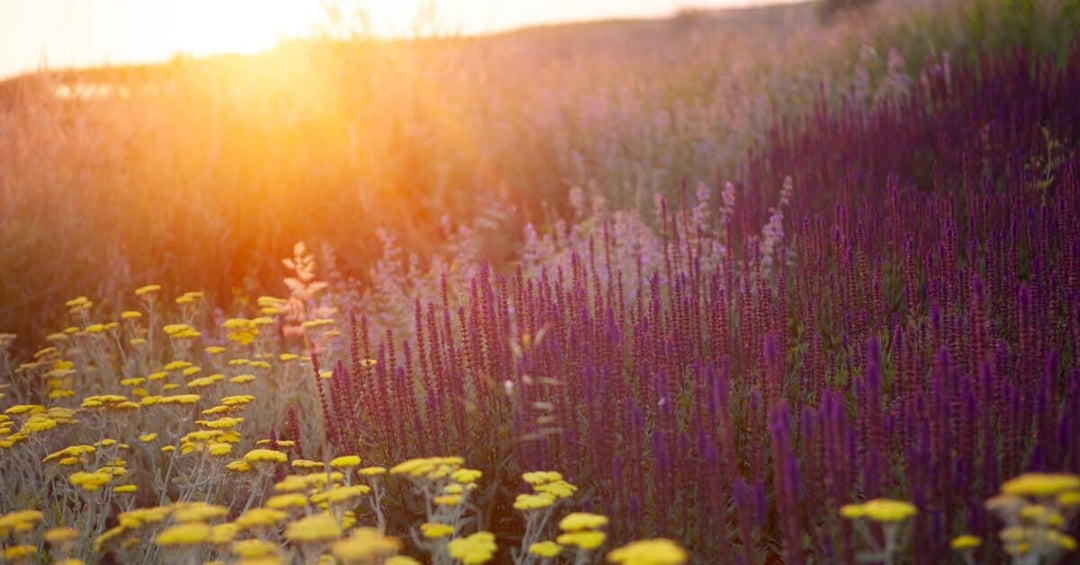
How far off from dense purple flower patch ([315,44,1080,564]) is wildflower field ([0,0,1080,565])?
0.07ft

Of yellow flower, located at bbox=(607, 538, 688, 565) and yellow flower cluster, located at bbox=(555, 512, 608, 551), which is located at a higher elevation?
yellow flower, located at bbox=(607, 538, 688, 565)

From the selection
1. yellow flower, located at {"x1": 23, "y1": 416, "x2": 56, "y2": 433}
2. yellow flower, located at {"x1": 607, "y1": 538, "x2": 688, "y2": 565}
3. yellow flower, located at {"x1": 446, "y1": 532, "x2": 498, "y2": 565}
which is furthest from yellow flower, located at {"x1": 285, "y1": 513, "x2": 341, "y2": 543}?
yellow flower, located at {"x1": 23, "y1": 416, "x2": 56, "y2": 433}

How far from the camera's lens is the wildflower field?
231 cm

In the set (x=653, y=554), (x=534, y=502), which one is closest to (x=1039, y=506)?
(x=653, y=554)

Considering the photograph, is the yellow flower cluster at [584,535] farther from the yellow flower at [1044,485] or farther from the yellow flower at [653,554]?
the yellow flower at [1044,485]

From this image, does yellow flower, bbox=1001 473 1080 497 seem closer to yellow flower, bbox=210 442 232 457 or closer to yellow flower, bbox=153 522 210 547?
yellow flower, bbox=153 522 210 547

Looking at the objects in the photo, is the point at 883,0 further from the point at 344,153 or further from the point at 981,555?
the point at 981,555

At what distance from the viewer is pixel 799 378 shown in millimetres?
3154

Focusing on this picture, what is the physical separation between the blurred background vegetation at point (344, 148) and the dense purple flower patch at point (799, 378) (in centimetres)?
259

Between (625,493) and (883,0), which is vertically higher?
(883,0)

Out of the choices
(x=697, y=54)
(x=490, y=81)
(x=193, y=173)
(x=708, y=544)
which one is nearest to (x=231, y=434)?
(x=708, y=544)

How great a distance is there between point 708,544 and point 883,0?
87.8ft

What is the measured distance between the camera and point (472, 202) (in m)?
8.97

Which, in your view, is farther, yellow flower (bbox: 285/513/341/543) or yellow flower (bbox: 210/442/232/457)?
yellow flower (bbox: 210/442/232/457)
